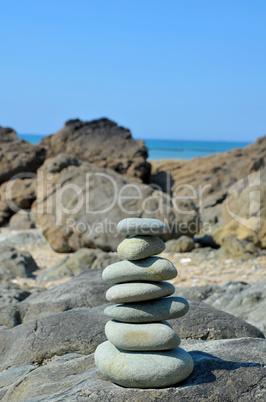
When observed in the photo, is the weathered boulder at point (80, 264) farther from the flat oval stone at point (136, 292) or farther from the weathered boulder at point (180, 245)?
the flat oval stone at point (136, 292)

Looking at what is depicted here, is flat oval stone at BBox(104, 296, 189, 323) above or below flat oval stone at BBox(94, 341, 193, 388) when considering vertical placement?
above

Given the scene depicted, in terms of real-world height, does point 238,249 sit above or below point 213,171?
below

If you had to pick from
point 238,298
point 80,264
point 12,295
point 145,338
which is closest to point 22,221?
point 80,264

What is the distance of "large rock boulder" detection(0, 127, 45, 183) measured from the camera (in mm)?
21078

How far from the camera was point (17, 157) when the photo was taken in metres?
21.5

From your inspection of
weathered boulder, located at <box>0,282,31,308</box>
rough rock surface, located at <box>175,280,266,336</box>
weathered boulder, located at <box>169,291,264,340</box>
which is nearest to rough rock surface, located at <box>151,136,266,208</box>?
rough rock surface, located at <box>175,280,266,336</box>

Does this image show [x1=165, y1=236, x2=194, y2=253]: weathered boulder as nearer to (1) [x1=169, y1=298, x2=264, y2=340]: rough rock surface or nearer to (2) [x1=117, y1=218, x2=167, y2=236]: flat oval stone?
(1) [x1=169, y1=298, x2=264, y2=340]: rough rock surface

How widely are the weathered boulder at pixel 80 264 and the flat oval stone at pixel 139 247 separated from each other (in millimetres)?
7111

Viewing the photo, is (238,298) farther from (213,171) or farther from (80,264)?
(213,171)

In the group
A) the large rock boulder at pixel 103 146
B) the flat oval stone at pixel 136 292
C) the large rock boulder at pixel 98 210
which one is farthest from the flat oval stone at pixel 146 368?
the large rock boulder at pixel 103 146

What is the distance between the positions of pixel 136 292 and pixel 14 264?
8153 millimetres

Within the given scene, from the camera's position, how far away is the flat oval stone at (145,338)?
4195 millimetres

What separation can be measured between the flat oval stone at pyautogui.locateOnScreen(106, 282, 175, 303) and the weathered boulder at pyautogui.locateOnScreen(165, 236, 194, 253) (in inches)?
357

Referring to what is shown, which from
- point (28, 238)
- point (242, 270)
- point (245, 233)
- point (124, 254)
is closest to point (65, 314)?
point (124, 254)
